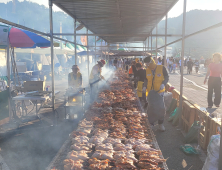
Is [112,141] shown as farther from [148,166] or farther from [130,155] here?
[148,166]

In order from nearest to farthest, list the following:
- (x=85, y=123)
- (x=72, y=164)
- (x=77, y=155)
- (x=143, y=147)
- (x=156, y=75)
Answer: (x=72, y=164), (x=77, y=155), (x=143, y=147), (x=85, y=123), (x=156, y=75)

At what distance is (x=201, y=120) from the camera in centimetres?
469

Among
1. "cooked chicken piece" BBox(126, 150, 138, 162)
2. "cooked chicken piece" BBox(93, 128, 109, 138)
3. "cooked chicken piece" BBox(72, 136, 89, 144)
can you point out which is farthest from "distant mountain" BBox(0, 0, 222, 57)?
"cooked chicken piece" BBox(126, 150, 138, 162)

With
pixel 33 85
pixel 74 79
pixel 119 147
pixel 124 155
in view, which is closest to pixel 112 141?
pixel 119 147

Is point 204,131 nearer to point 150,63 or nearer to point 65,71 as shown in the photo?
point 150,63

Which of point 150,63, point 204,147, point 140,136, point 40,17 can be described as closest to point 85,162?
point 140,136

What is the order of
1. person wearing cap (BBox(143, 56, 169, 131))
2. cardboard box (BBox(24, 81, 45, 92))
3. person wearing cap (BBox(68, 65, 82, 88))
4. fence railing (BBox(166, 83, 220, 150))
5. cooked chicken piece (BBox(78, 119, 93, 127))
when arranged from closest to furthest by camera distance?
cooked chicken piece (BBox(78, 119, 93, 127))
fence railing (BBox(166, 83, 220, 150))
person wearing cap (BBox(143, 56, 169, 131))
cardboard box (BBox(24, 81, 45, 92))
person wearing cap (BBox(68, 65, 82, 88))

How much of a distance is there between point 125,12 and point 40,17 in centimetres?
13413

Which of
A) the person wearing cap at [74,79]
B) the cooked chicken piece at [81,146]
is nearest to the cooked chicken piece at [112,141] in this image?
the cooked chicken piece at [81,146]

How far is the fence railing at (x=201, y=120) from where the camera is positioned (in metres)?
4.20

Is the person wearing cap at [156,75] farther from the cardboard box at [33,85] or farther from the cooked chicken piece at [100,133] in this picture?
the cardboard box at [33,85]

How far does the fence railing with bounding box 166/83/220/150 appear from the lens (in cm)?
420

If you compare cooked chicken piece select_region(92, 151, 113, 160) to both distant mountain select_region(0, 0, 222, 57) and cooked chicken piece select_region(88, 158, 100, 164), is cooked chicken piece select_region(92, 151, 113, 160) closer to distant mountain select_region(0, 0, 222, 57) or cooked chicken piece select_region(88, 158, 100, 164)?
cooked chicken piece select_region(88, 158, 100, 164)

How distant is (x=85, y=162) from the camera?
2541 millimetres
